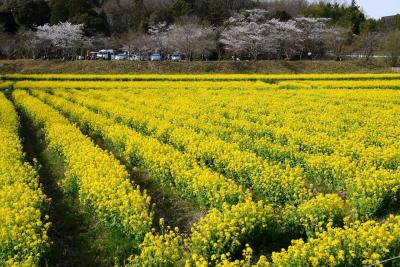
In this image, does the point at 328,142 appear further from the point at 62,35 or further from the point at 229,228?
the point at 62,35

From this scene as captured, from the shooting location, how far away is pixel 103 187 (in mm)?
8836

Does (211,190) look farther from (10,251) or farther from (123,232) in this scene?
(10,251)

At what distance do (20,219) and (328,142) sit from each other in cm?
823

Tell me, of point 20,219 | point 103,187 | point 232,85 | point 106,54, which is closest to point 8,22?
point 106,54

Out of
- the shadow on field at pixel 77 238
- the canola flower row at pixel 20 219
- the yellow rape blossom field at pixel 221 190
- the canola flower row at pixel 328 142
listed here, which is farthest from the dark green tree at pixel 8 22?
the canola flower row at pixel 20 219

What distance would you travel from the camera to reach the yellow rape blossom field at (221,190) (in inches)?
257

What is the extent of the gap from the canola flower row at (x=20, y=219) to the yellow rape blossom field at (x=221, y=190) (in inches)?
0.9

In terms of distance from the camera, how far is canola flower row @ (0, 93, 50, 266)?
22.0 feet

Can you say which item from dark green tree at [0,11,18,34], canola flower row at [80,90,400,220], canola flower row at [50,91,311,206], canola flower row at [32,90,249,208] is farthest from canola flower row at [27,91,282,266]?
dark green tree at [0,11,18,34]

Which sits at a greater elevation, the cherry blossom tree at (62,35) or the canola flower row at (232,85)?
the cherry blossom tree at (62,35)

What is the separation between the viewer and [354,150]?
11555 millimetres

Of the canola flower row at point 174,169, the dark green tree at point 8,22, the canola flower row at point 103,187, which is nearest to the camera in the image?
the canola flower row at point 103,187

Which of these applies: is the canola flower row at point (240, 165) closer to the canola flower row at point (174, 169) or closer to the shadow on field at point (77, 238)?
the canola flower row at point (174, 169)

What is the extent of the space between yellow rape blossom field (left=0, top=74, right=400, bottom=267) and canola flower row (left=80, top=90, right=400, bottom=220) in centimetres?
4
